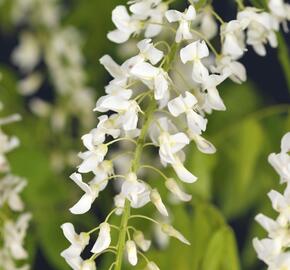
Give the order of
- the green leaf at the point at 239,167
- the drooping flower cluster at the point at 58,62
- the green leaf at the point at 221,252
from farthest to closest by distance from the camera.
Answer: the drooping flower cluster at the point at 58,62 < the green leaf at the point at 239,167 < the green leaf at the point at 221,252

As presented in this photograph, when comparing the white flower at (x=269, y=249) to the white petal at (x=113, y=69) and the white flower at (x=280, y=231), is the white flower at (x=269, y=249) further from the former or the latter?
the white petal at (x=113, y=69)

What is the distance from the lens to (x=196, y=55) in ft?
1.91

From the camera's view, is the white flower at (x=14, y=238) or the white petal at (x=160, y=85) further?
the white flower at (x=14, y=238)

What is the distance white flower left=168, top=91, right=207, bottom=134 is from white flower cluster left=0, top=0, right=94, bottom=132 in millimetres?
519

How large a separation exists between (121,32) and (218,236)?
185 mm

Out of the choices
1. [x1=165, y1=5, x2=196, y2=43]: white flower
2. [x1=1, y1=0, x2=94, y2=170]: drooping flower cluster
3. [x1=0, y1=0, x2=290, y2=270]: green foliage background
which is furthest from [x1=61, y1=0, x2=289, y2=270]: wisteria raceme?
[x1=1, y1=0, x2=94, y2=170]: drooping flower cluster

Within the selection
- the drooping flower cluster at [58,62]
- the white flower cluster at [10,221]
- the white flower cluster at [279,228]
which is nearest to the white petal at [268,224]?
the white flower cluster at [279,228]

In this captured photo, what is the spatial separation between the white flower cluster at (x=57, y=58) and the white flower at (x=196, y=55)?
0.51 meters

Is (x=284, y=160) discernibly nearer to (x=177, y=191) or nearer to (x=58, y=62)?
(x=177, y=191)

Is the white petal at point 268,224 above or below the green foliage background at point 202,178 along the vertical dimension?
above

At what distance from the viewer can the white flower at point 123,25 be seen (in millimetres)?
624

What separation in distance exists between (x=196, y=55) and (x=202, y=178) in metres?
0.26

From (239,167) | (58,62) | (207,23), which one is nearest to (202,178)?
(239,167)

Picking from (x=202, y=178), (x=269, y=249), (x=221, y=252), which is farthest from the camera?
(x=202, y=178)
